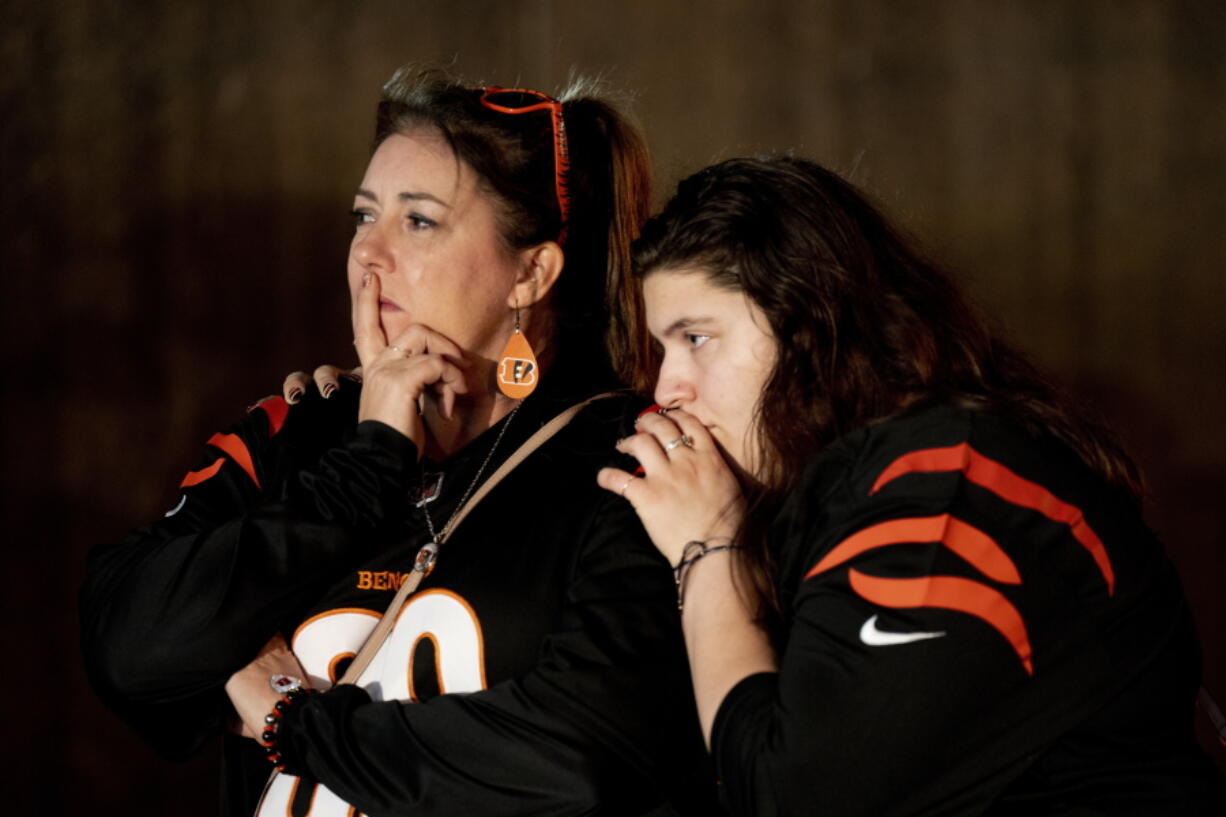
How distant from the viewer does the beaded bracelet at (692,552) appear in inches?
51.5

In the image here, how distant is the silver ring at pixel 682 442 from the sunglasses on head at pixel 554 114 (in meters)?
0.42

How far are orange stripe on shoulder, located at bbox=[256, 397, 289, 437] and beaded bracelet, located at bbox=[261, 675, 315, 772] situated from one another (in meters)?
0.38

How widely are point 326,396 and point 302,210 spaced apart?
4.15ft

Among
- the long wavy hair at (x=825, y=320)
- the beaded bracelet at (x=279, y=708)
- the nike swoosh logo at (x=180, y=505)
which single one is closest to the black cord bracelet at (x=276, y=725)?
the beaded bracelet at (x=279, y=708)

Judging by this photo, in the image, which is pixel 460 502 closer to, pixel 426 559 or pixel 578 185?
pixel 426 559

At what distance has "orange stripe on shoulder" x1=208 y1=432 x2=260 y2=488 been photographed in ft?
5.46

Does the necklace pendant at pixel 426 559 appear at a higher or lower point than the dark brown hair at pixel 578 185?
lower

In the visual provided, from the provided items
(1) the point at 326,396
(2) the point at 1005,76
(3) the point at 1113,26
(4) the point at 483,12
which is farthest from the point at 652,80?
(1) the point at 326,396

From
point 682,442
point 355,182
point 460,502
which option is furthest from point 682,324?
point 355,182

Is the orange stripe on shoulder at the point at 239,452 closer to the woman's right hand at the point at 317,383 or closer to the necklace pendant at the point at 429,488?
the woman's right hand at the point at 317,383

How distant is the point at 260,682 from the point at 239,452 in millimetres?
354

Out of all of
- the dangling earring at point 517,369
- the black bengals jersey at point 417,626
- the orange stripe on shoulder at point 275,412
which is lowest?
the black bengals jersey at point 417,626

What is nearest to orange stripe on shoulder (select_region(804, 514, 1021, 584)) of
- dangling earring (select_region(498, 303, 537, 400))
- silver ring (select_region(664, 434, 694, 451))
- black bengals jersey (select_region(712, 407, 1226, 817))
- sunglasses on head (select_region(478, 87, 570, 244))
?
black bengals jersey (select_region(712, 407, 1226, 817))

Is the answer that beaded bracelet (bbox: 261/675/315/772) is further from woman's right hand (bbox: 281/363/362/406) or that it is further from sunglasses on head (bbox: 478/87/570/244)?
sunglasses on head (bbox: 478/87/570/244)
